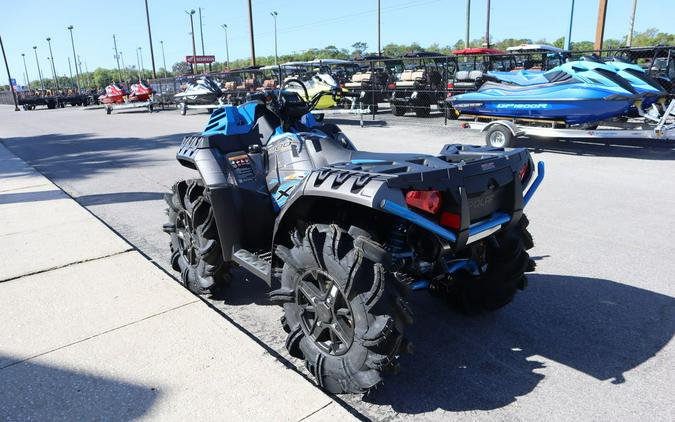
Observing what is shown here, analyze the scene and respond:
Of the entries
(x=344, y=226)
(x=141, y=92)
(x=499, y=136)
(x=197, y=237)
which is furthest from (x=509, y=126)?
(x=141, y=92)

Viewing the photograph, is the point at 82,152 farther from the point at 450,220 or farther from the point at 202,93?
the point at 450,220

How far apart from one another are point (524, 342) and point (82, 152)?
12.8 m

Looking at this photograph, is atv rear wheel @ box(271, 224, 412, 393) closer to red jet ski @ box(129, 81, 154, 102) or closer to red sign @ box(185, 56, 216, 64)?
red jet ski @ box(129, 81, 154, 102)

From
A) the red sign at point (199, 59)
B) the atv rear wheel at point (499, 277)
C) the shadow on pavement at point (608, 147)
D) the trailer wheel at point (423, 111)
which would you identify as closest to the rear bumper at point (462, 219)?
the atv rear wheel at point (499, 277)

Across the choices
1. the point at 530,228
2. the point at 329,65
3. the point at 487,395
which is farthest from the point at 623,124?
the point at 329,65

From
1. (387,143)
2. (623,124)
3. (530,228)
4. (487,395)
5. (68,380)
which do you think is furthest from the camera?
(387,143)

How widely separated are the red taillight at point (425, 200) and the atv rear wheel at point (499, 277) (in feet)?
3.07

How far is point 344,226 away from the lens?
8.93ft

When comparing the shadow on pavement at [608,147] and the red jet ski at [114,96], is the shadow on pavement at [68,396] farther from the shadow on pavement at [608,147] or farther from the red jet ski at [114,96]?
the red jet ski at [114,96]

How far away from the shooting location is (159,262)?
482cm

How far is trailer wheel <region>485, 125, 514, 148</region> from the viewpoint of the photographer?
34.7 ft

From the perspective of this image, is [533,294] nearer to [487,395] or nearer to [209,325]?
[487,395]

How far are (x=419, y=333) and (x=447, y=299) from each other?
0.47m

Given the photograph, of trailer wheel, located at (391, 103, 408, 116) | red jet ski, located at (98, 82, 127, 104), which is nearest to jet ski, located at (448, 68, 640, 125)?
trailer wheel, located at (391, 103, 408, 116)
